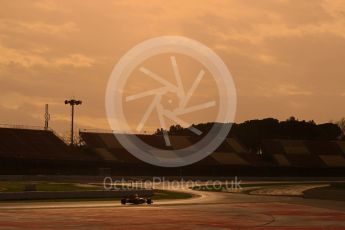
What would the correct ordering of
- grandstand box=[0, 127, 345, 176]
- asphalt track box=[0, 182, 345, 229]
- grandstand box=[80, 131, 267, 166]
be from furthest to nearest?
grandstand box=[80, 131, 267, 166] < grandstand box=[0, 127, 345, 176] < asphalt track box=[0, 182, 345, 229]

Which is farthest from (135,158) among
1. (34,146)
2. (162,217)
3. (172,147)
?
(162,217)

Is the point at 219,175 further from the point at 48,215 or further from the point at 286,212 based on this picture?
the point at 48,215

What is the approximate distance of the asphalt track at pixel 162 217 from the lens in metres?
28.9

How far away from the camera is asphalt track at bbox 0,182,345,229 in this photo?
2894 centimetres

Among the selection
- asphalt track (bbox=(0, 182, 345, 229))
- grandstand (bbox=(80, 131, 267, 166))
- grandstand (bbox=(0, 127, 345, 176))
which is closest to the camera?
Answer: asphalt track (bbox=(0, 182, 345, 229))

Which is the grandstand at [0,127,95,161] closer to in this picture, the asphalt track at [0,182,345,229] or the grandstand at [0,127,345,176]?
the grandstand at [0,127,345,176]

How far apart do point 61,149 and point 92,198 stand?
5460 centimetres

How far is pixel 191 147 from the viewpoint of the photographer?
379 feet

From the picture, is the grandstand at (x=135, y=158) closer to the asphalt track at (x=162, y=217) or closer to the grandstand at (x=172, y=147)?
the grandstand at (x=172, y=147)

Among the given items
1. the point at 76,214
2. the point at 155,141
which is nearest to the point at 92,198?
the point at 76,214

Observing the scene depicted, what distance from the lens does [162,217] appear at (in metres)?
33.6

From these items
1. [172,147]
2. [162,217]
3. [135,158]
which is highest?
[172,147]

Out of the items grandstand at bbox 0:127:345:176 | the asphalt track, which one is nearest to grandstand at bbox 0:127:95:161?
grandstand at bbox 0:127:345:176

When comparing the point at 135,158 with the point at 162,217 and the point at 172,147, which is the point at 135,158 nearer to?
the point at 172,147
